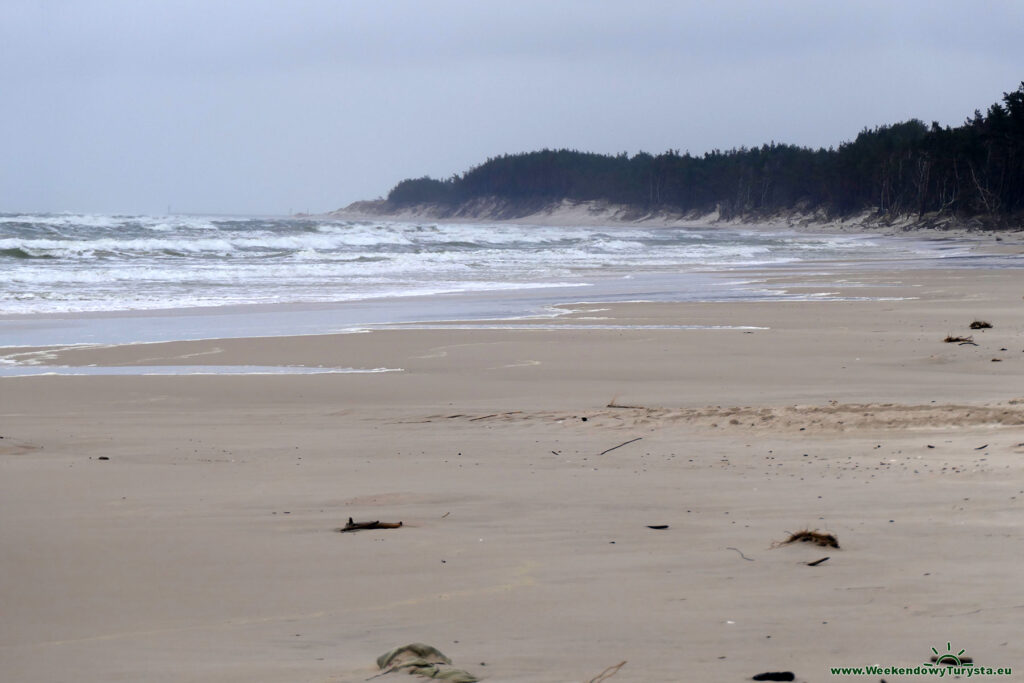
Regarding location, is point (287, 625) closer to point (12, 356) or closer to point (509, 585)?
point (509, 585)

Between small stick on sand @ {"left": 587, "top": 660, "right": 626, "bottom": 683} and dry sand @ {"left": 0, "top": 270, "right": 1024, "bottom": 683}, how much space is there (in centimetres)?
2

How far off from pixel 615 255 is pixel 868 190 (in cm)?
5373

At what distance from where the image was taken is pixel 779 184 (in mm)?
103438

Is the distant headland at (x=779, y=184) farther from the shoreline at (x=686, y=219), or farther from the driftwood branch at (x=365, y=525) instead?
the driftwood branch at (x=365, y=525)

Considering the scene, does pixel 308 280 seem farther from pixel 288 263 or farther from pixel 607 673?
pixel 607 673

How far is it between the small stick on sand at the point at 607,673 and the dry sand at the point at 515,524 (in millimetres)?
20

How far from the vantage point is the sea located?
1424cm

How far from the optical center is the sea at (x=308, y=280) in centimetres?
1424

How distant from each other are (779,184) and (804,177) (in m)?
4.67

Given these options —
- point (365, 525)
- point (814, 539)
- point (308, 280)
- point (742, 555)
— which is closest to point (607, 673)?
point (742, 555)

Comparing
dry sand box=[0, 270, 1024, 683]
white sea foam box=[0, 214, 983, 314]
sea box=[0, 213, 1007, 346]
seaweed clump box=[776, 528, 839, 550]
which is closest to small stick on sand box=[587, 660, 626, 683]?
dry sand box=[0, 270, 1024, 683]

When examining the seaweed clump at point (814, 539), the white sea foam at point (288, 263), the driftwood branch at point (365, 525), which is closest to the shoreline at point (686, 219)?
the white sea foam at point (288, 263)

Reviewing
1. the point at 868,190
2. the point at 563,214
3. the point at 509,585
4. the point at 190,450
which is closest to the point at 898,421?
the point at 509,585

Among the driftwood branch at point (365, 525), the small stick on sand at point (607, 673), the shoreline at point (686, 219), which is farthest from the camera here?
the shoreline at point (686, 219)
